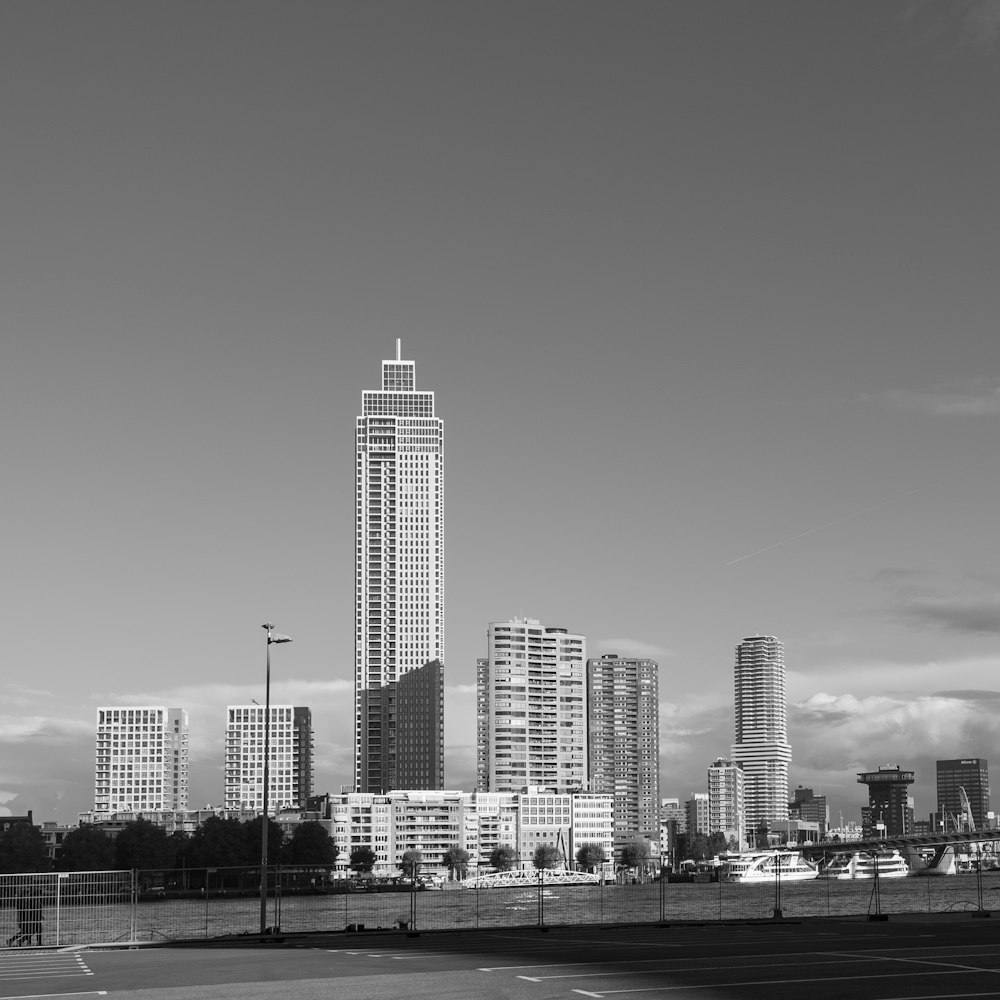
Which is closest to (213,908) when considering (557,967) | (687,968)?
(557,967)

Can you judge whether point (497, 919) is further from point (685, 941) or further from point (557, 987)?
point (557, 987)

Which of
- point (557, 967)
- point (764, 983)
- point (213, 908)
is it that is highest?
point (764, 983)

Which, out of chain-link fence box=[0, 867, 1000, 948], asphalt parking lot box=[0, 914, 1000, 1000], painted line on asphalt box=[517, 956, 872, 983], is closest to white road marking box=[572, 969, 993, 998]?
asphalt parking lot box=[0, 914, 1000, 1000]

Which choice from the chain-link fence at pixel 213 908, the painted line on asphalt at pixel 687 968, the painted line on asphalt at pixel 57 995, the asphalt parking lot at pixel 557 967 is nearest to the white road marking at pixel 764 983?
the asphalt parking lot at pixel 557 967

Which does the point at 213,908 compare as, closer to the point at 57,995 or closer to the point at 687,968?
the point at 57,995

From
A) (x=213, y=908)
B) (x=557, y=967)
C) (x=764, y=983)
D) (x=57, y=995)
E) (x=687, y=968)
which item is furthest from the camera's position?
(x=213, y=908)

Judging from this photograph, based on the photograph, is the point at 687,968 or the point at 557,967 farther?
the point at 557,967

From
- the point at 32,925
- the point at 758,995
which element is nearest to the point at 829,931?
the point at 758,995

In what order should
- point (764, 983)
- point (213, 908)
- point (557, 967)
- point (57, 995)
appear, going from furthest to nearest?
1. point (213, 908)
2. point (557, 967)
3. point (57, 995)
4. point (764, 983)

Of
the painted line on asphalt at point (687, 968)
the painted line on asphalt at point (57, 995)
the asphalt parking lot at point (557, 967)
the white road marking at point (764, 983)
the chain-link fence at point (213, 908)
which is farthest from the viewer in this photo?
the chain-link fence at point (213, 908)

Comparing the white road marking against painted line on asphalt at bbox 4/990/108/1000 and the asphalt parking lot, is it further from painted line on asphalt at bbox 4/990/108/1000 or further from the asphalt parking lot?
Result: painted line on asphalt at bbox 4/990/108/1000

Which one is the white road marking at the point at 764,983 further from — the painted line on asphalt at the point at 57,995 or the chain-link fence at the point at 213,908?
the chain-link fence at the point at 213,908

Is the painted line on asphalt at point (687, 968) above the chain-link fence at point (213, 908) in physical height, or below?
above

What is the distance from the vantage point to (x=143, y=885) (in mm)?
67812
